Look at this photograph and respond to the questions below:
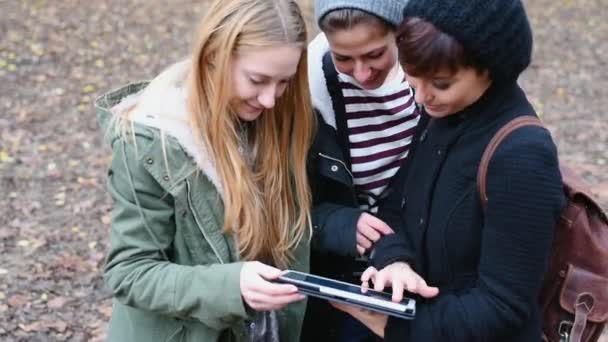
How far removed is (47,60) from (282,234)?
7.74 meters

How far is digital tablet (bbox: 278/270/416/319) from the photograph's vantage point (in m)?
2.12

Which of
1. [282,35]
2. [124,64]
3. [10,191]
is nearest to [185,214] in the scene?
[282,35]

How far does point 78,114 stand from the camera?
26.2 ft

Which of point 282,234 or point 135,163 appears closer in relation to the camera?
point 135,163

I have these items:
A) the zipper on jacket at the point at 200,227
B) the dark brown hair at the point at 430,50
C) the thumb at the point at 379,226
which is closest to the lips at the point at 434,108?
the dark brown hair at the point at 430,50

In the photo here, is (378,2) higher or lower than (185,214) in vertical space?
higher

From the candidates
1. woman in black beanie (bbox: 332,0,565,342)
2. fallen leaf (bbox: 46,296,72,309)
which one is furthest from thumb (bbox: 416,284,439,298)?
fallen leaf (bbox: 46,296,72,309)

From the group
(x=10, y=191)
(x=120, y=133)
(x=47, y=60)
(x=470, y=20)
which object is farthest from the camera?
(x=47, y=60)

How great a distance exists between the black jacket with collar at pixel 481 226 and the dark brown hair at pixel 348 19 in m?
0.36

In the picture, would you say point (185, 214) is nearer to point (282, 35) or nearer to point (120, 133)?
point (120, 133)

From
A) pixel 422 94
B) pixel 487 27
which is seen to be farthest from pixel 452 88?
pixel 487 27

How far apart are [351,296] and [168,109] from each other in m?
0.78

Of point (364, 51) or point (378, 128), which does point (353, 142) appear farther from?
point (364, 51)

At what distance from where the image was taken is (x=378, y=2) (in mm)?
2432
